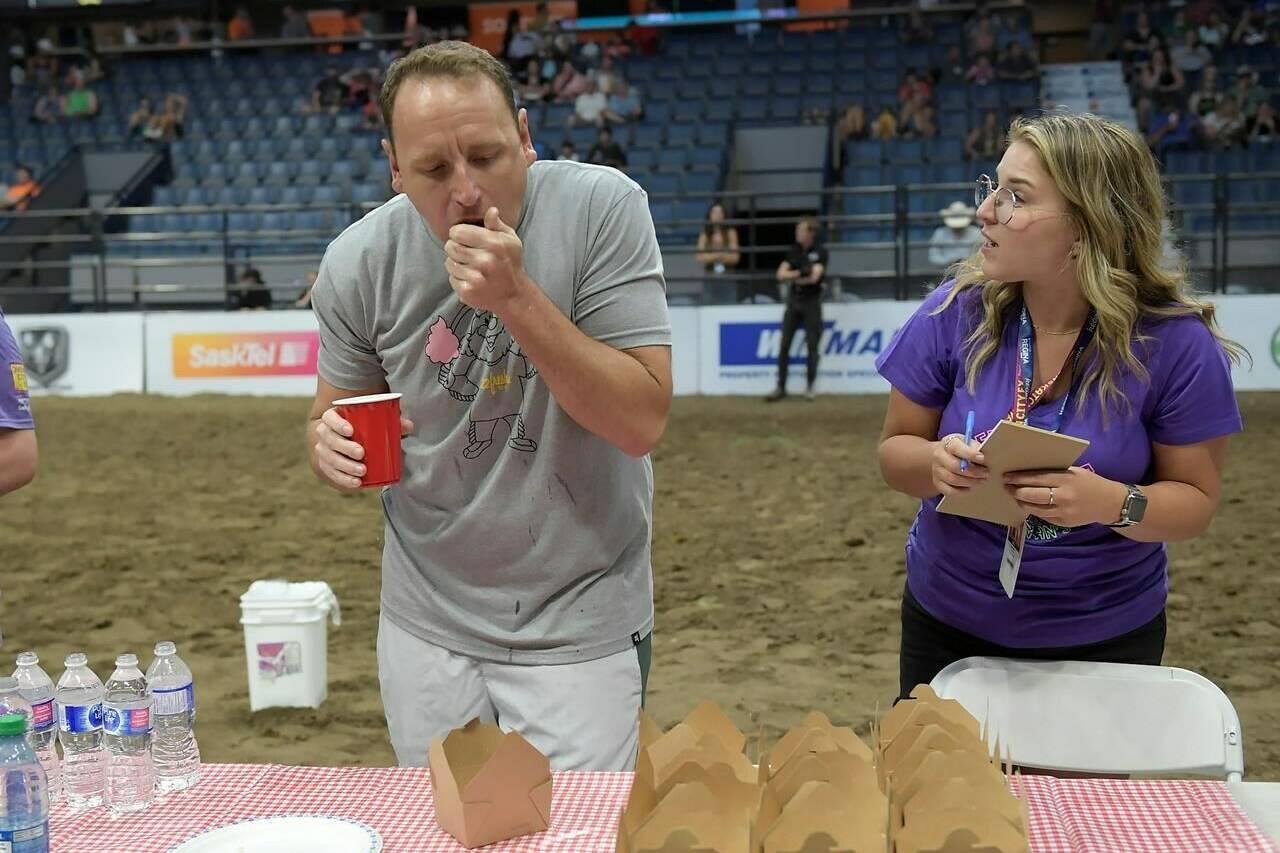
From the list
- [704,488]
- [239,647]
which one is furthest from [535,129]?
[239,647]

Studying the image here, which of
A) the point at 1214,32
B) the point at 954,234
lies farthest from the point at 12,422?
the point at 1214,32

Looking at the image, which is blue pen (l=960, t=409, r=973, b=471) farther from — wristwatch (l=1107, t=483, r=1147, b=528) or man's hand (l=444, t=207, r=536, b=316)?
man's hand (l=444, t=207, r=536, b=316)

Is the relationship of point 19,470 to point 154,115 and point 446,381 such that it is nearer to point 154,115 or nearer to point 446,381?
point 446,381

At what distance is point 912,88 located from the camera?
15.9m

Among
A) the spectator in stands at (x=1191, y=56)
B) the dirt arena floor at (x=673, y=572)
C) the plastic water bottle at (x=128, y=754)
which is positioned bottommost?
the dirt arena floor at (x=673, y=572)

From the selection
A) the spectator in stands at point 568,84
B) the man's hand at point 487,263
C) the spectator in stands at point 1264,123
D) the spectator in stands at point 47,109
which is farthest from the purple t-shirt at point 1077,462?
the spectator in stands at point 47,109

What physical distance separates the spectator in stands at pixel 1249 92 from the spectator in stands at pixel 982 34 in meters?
3.24

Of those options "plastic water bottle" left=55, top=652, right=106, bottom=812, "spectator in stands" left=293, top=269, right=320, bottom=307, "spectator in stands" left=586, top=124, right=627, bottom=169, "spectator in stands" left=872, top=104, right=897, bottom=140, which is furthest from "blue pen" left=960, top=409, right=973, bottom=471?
"spectator in stands" left=872, top=104, right=897, bottom=140

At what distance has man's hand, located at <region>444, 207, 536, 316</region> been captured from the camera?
1.73 metres

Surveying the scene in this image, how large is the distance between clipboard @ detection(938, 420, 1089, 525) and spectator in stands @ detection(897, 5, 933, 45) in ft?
55.0

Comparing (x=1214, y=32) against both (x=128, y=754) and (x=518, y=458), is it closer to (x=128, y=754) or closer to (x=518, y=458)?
(x=518, y=458)

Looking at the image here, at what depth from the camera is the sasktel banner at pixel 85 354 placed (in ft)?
41.3

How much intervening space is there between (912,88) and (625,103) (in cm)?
392

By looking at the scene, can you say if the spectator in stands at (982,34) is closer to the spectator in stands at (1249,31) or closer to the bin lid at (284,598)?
the spectator in stands at (1249,31)
